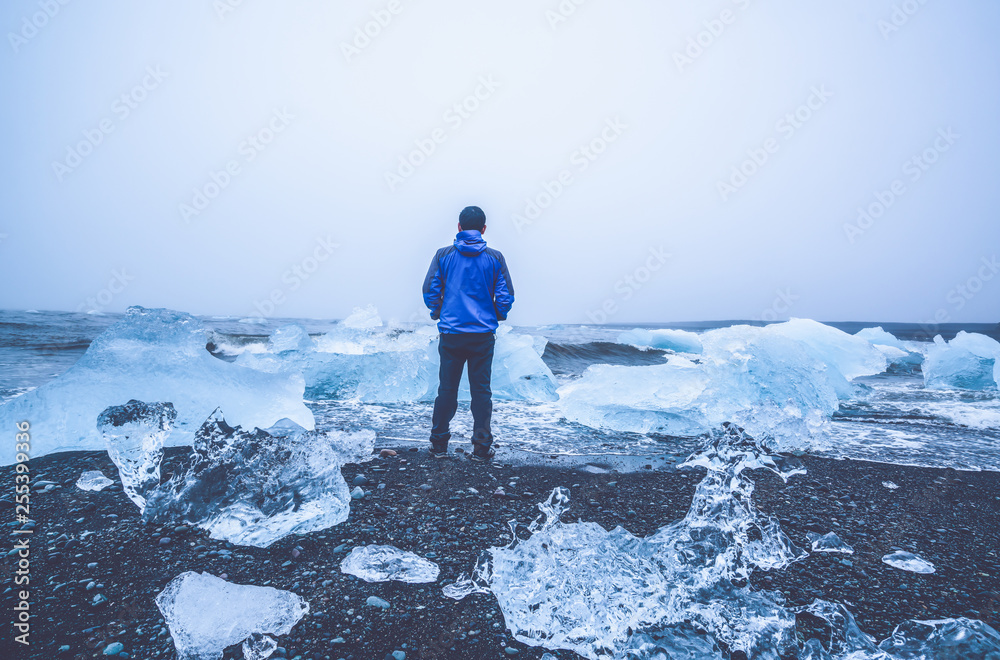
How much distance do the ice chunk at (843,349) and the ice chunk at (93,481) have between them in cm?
926

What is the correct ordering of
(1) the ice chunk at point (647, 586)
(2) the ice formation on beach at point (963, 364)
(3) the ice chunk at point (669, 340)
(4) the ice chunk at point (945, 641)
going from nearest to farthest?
(4) the ice chunk at point (945, 641), (1) the ice chunk at point (647, 586), (2) the ice formation on beach at point (963, 364), (3) the ice chunk at point (669, 340)

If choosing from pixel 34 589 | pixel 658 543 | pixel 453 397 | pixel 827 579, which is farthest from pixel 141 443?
pixel 827 579

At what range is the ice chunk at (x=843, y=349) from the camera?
28.1ft

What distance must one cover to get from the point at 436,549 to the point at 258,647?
73cm

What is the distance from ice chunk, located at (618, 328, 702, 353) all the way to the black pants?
36.4ft

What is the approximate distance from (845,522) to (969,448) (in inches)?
110

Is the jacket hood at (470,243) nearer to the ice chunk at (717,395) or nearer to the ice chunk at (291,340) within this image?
the ice chunk at (717,395)

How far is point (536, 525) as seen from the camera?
2.22 m

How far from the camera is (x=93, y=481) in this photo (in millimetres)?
2529

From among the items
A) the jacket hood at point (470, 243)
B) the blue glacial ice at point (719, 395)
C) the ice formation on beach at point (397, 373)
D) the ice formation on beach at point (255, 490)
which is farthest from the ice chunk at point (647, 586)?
the ice formation on beach at point (397, 373)

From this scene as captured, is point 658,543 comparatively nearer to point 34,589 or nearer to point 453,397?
point 453,397

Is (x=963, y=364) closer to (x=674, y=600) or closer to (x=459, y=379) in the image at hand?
(x=459, y=379)

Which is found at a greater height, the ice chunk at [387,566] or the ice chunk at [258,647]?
the ice chunk at [387,566]

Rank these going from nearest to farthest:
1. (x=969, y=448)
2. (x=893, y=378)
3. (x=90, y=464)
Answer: (x=90, y=464)
(x=969, y=448)
(x=893, y=378)
